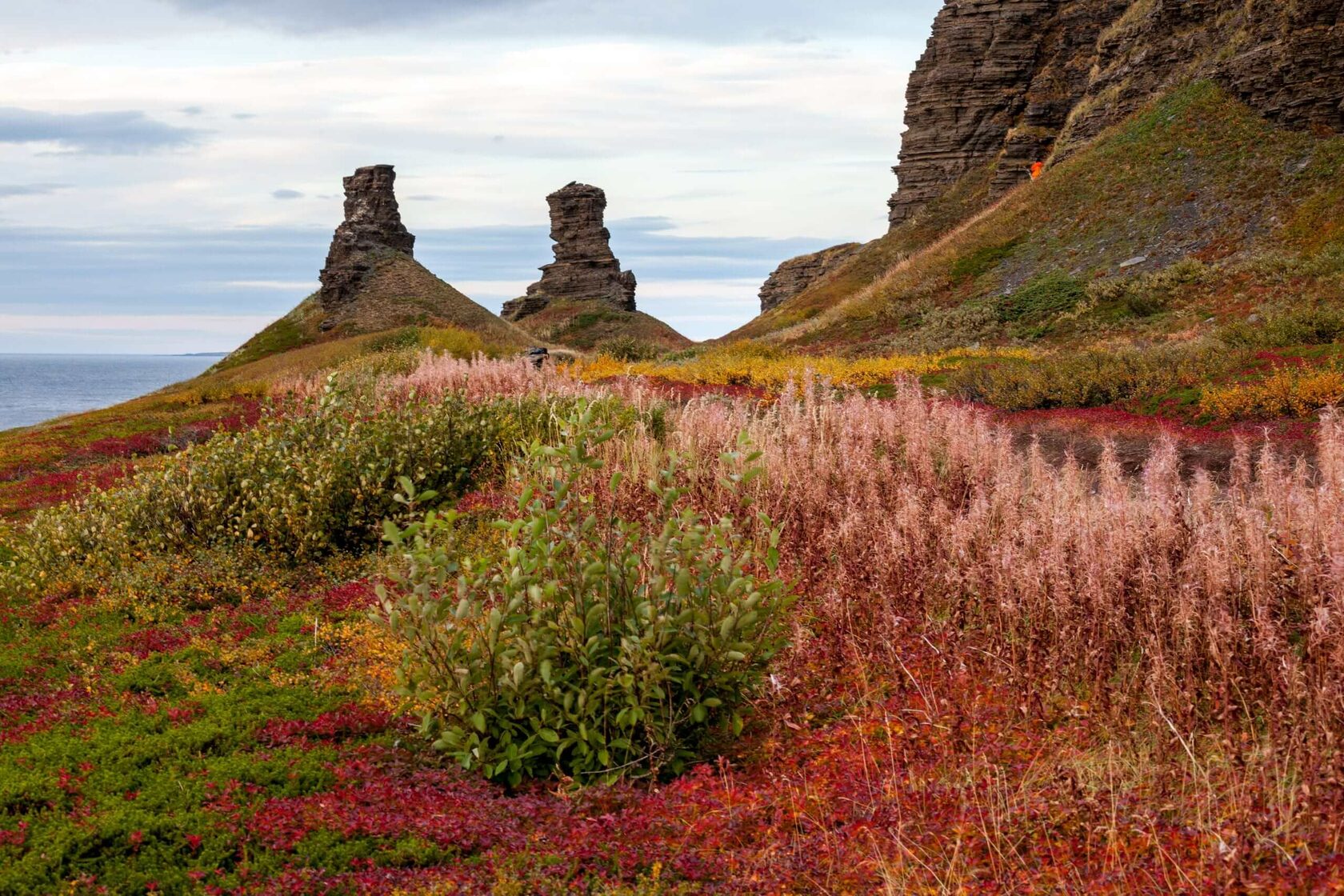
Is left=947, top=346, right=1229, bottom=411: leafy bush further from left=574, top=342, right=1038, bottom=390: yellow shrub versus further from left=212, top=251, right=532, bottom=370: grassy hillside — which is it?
left=212, top=251, right=532, bottom=370: grassy hillside

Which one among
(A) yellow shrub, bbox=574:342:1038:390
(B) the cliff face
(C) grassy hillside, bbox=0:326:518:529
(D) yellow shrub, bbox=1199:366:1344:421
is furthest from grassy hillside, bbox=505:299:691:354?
(D) yellow shrub, bbox=1199:366:1344:421

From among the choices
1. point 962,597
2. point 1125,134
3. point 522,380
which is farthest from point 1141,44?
point 962,597

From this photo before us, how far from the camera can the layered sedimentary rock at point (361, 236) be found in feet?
216

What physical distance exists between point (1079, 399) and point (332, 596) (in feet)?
46.4

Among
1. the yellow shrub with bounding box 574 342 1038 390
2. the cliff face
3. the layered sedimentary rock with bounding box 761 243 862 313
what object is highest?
the cliff face

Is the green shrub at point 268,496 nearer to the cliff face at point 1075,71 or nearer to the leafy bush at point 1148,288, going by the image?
the leafy bush at point 1148,288

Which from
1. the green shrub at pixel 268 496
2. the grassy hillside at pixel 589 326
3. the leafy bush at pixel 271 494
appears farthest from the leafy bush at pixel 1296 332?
the grassy hillside at pixel 589 326

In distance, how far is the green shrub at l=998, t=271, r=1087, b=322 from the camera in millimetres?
36062

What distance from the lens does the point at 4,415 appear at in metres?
154

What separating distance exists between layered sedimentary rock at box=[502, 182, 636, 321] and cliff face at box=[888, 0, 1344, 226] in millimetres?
28743

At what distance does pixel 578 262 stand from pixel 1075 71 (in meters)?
43.6

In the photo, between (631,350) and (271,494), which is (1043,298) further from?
(271,494)

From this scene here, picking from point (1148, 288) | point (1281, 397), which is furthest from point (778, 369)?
point (1148, 288)

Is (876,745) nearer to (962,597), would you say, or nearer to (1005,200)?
(962,597)
